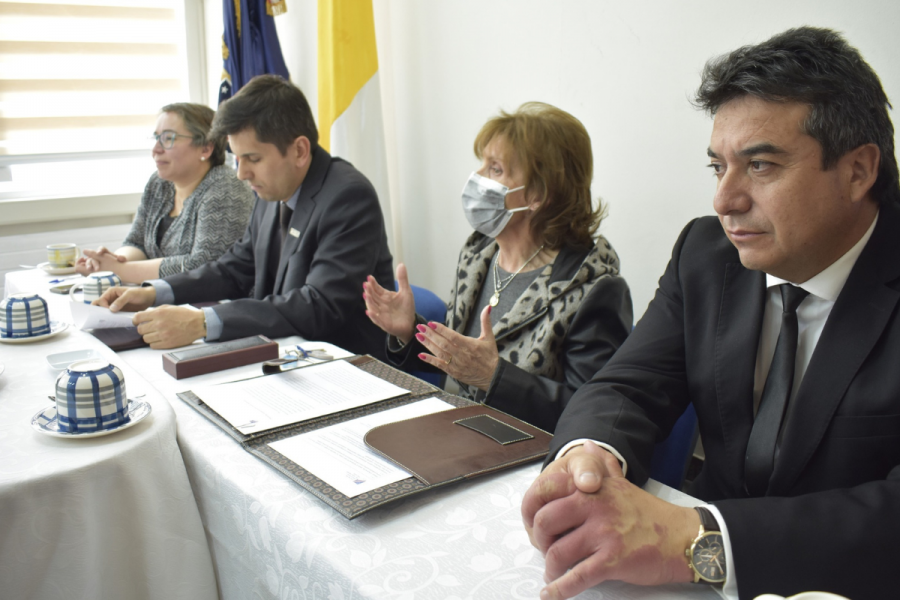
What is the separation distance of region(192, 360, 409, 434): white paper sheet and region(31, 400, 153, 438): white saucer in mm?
132

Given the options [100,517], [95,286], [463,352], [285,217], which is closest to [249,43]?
[285,217]

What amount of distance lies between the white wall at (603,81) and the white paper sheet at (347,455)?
4.48 feet

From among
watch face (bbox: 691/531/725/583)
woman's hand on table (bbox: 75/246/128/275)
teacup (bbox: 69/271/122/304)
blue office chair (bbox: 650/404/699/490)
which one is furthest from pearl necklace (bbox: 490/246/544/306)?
woman's hand on table (bbox: 75/246/128/275)

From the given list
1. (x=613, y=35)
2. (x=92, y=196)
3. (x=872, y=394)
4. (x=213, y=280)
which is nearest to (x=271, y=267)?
(x=213, y=280)

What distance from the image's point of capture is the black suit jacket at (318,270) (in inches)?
77.9

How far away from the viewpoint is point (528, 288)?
1.75 metres

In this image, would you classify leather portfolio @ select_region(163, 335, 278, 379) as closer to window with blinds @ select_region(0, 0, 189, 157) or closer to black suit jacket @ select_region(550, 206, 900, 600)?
black suit jacket @ select_region(550, 206, 900, 600)

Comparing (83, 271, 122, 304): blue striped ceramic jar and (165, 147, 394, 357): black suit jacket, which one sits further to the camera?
(83, 271, 122, 304): blue striped ceramic jar

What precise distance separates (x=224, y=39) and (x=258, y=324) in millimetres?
2745

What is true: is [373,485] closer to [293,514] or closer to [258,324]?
[293,514]

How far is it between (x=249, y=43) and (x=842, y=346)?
12.4 ft

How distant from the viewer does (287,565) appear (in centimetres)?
95

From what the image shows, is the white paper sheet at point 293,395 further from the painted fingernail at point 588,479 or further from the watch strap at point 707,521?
the watch strap at point 707,521

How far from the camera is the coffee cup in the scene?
275 centimetres
